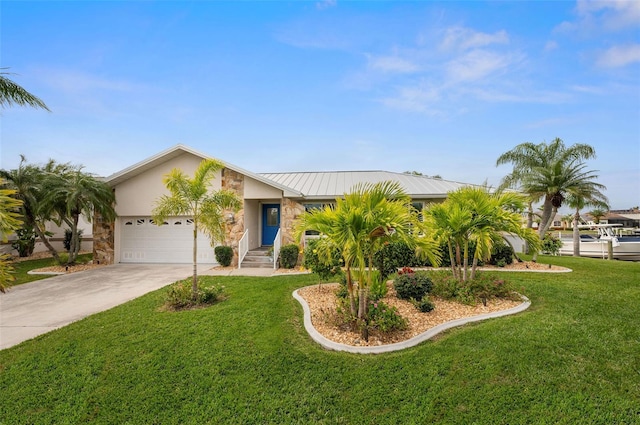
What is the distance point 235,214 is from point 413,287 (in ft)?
30.7

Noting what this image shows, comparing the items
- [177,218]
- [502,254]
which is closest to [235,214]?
[177,218]

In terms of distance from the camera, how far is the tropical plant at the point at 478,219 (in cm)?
680

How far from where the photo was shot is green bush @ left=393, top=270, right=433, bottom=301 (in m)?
6.74

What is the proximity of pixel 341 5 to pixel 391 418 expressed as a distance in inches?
460

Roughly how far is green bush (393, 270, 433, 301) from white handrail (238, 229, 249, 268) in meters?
7.82

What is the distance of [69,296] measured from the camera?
8500 millimetres

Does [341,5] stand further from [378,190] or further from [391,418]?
[391,418]

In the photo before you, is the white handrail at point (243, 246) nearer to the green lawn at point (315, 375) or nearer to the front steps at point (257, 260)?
the front steps at point (257, 260)

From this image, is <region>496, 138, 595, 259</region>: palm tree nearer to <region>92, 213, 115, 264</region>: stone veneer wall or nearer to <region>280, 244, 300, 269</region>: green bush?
<region>280, 244, 300, 269</region>: green bush

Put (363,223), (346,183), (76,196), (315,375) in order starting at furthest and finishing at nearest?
1. (346,183)
2. (76,196)
3. (363,223)
4. (315,375)

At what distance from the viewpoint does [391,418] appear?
3.28m

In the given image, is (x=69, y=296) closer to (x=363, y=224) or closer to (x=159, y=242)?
(x=159, y=242)

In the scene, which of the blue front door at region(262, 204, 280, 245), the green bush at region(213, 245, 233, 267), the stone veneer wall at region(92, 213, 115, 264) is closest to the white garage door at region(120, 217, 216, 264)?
the stone veneer wall at region(92, 213, 115, 264)

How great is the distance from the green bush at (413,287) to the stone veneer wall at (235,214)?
28.1ft
